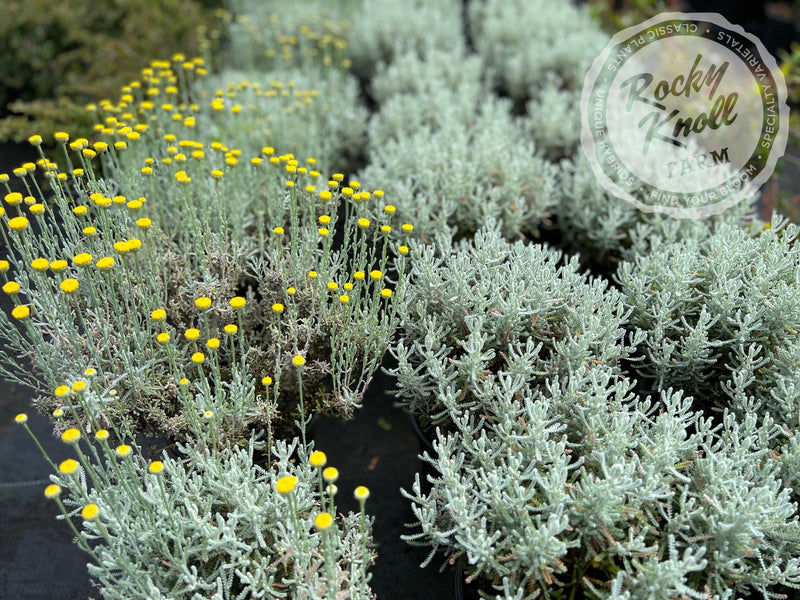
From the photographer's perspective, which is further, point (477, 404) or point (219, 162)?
point (219, 162)

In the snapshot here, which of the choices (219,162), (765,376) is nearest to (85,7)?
(219,162)

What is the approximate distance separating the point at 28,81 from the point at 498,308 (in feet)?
16.3

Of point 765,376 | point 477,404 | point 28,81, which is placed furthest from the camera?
point 28,81

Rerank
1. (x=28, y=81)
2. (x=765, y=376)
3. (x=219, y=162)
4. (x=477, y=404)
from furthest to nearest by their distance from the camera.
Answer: (x=28, y=81)
(x=219, y=162)
(x=765, y=376)
(x=477, y=404)

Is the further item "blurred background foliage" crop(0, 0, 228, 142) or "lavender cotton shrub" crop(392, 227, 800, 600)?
"blurred background foliage" crop(0, 0, 228, 142)

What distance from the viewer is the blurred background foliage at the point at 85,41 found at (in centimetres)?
430

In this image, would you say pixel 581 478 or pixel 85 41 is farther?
pixel 85 41

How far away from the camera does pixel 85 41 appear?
4.74 metres

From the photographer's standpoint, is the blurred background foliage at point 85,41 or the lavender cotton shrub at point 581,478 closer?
the lavender cotton shrub at point 581,478

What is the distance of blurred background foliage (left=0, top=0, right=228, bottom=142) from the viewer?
169 inches

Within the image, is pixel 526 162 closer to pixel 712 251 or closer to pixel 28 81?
pixel 712 251

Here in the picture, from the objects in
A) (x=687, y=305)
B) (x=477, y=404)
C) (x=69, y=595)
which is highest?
(x=687, y=305)

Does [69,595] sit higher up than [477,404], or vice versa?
[477,404]

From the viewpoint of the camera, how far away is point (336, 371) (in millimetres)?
2373
